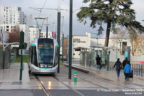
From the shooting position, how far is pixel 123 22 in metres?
37.8

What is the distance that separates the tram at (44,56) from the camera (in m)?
26.4

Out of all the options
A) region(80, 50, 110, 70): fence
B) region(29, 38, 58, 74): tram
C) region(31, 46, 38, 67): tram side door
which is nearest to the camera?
region(29, 38, 58, 74): tram

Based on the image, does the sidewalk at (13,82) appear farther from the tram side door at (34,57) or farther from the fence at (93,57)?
the fence at (93,57)

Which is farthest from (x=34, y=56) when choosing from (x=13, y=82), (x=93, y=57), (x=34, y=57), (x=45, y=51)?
(x=93, y=57)

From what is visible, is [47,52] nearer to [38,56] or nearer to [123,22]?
[38,56]

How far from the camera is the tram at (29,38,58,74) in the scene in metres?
26.4

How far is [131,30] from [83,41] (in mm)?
58982

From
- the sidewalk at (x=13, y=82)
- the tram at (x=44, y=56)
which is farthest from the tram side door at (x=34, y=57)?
the sidewalk at (x=13, y=82)

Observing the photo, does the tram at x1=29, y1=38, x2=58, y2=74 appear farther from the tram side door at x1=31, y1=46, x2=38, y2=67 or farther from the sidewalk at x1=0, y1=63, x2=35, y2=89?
the sidewalk at x1=0, y1=63, x2=35, y2=89

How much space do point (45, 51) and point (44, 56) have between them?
0.47 m

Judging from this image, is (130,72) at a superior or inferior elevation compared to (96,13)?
inferior

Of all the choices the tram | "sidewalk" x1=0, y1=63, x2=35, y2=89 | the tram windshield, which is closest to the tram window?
the tram

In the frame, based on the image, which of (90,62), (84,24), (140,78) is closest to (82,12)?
(84,24)

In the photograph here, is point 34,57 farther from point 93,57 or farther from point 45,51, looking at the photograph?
point 93,57
